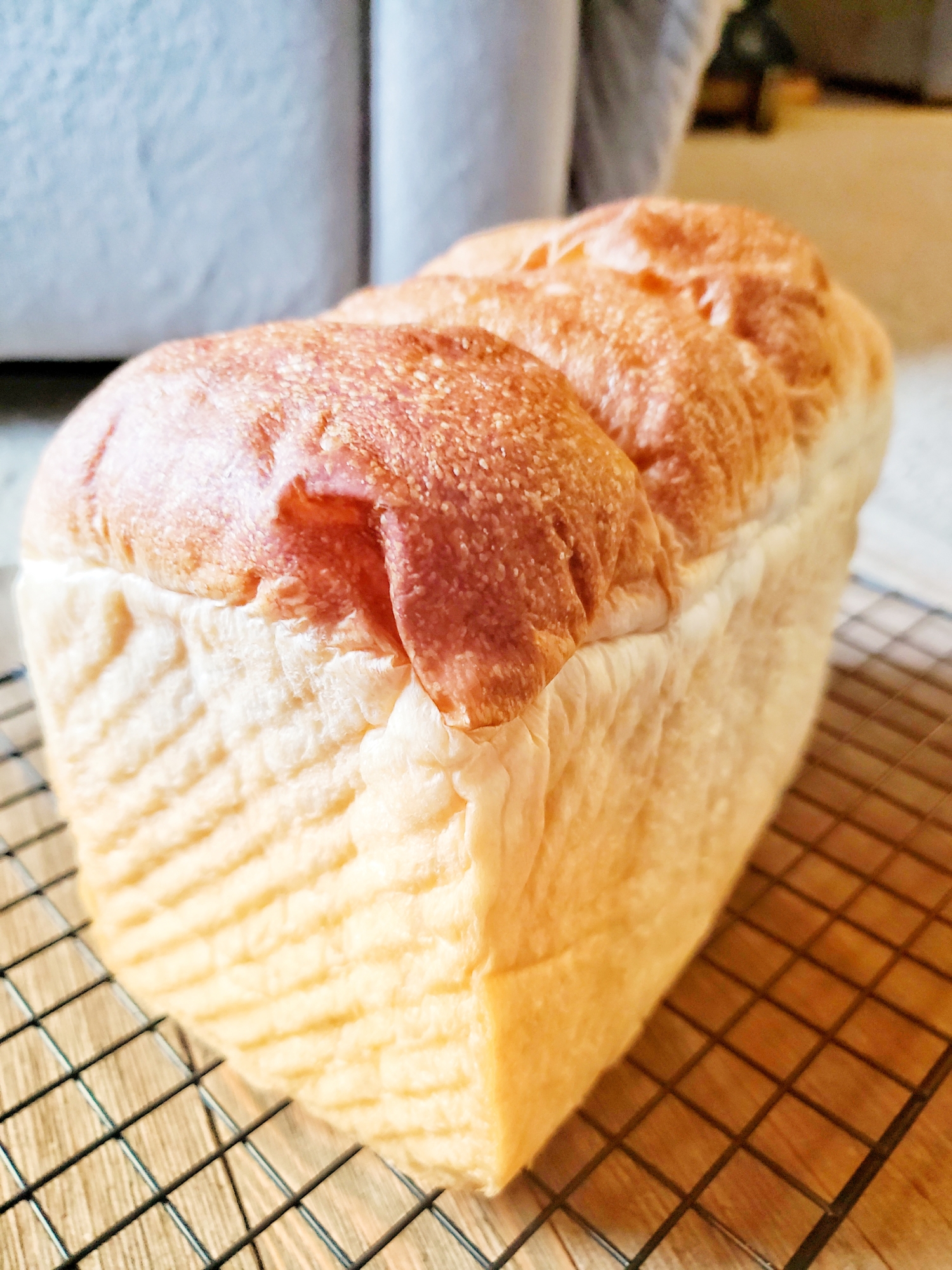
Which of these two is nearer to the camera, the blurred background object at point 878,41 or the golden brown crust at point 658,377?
the golden brown crust at point 658,377

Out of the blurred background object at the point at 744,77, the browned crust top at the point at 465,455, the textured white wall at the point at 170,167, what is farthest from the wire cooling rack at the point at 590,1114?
the blurred background object at the point at 744,77

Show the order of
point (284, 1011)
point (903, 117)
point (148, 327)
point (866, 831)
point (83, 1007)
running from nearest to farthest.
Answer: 1. point (284, 1011)
2. point (83, 1007)
3. point (866, 831)
4. point (148, 327)
5. point (903, 117)

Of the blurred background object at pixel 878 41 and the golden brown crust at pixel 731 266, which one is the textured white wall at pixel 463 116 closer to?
the golden brown crust at pixel 731 266


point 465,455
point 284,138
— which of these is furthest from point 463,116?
point 465,455

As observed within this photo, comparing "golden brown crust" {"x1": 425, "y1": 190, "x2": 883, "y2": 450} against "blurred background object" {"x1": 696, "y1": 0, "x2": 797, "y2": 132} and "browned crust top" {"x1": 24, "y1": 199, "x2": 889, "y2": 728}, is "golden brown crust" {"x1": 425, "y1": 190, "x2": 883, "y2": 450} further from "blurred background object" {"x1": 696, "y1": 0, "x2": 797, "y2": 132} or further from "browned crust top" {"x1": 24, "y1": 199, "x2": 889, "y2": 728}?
"blurred background object" {"x1": 696, "y1": 0, "x2": 797, "y2": 132}

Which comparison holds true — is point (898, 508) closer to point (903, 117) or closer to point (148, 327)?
point (148, 327)

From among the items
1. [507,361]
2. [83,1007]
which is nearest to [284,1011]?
[83,1007]
